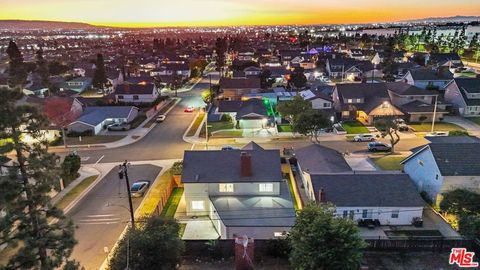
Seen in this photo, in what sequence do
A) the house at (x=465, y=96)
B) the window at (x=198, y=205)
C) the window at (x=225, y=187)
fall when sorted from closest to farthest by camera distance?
1. the window at (x=225, y=187)
2. the window at (x=198, y=205)
3. the house at (x=465, y=96)

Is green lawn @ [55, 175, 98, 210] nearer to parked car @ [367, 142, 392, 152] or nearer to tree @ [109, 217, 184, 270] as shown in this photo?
tree @ [109, 217, 184, 270]

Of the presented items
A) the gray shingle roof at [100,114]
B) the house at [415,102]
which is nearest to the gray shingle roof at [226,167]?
the gray shingle roof at [100,114]

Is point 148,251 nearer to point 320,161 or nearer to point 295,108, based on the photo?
point 320,161

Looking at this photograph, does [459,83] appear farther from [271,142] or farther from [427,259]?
[427,259]

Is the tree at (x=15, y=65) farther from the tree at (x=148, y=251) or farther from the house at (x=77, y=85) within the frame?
the tree at (x=148, y=251)

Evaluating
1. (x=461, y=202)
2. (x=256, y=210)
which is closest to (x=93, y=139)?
(x=256, y=210)
